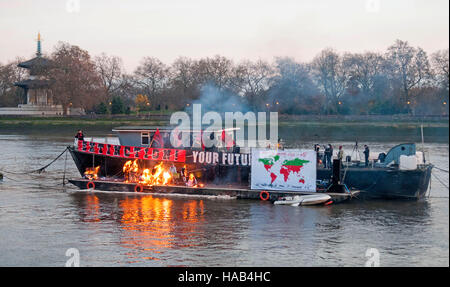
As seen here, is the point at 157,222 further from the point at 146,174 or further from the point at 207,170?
the point at 207,170

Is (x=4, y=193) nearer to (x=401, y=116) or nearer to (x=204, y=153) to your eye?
(x=204, y=153)

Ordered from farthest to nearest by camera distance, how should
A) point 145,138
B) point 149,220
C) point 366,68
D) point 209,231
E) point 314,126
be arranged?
point 366,68 → point 314,126 → point 145,138 → point 149,220 → point 209,231

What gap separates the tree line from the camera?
252 ft

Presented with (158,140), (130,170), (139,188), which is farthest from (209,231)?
(158,140)

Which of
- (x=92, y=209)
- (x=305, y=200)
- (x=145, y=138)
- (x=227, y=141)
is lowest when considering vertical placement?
(x=92, y=209)

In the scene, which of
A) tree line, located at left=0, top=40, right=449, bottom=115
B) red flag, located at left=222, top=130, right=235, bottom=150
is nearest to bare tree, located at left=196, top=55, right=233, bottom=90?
tree line, located at left=0, top=40, right=449, bottom=115

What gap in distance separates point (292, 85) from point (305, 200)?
137ft

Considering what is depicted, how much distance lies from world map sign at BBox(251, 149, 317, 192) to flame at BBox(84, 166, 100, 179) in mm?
9730

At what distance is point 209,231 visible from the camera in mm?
24844

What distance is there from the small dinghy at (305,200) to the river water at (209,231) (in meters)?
0.47

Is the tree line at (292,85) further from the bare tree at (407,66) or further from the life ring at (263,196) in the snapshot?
the life ring at (263,196)

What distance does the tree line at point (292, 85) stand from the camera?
7669cm
